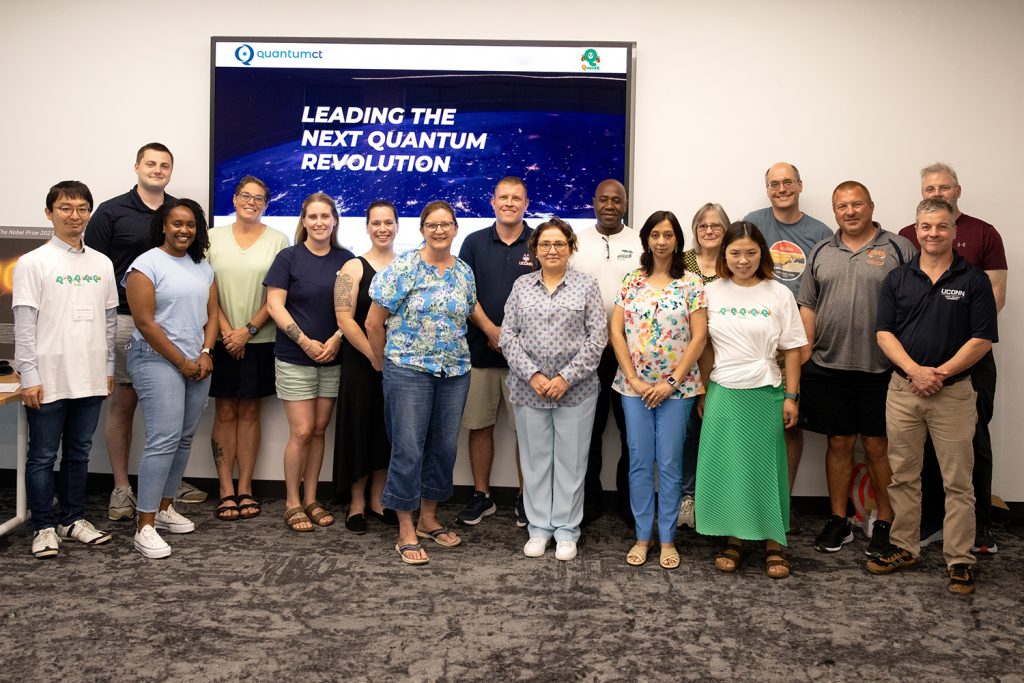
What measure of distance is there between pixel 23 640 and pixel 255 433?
5.63 feet

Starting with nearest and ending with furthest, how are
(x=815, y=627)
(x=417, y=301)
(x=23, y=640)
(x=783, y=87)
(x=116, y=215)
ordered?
(x=23, y=640) < (x=815, y=627) < (x=417, y=301) < (x=116, y=215) < (x=783, y=87)

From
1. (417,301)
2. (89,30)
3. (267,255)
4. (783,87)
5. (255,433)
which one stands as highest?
(89,30)

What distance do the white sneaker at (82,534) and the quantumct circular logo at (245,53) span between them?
8.36 feet

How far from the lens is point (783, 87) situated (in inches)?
174

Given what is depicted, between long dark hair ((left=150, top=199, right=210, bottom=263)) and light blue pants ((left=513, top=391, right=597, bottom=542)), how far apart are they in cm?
162

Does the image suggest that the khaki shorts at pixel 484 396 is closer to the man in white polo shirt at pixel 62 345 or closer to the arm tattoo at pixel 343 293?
the arm tattoo at pixel 343 293

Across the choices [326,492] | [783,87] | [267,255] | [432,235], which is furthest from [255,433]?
[783,87]

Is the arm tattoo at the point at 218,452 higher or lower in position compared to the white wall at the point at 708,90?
lower

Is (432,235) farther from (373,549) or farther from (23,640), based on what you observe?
(23,640)

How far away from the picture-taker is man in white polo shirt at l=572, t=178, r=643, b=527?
4.05 metres

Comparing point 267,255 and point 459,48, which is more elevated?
point 459,48

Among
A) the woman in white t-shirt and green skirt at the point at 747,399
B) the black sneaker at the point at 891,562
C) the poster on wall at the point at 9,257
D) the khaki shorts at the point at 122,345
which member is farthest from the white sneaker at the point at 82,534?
the black sneaker at the point at 891,562

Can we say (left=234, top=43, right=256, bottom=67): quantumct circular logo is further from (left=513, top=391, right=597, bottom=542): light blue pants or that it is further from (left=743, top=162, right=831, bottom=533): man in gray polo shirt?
(left=743, top=162, right=831, bottom=533): man in gray polo shirt

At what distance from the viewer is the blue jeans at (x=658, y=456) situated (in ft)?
11.4
